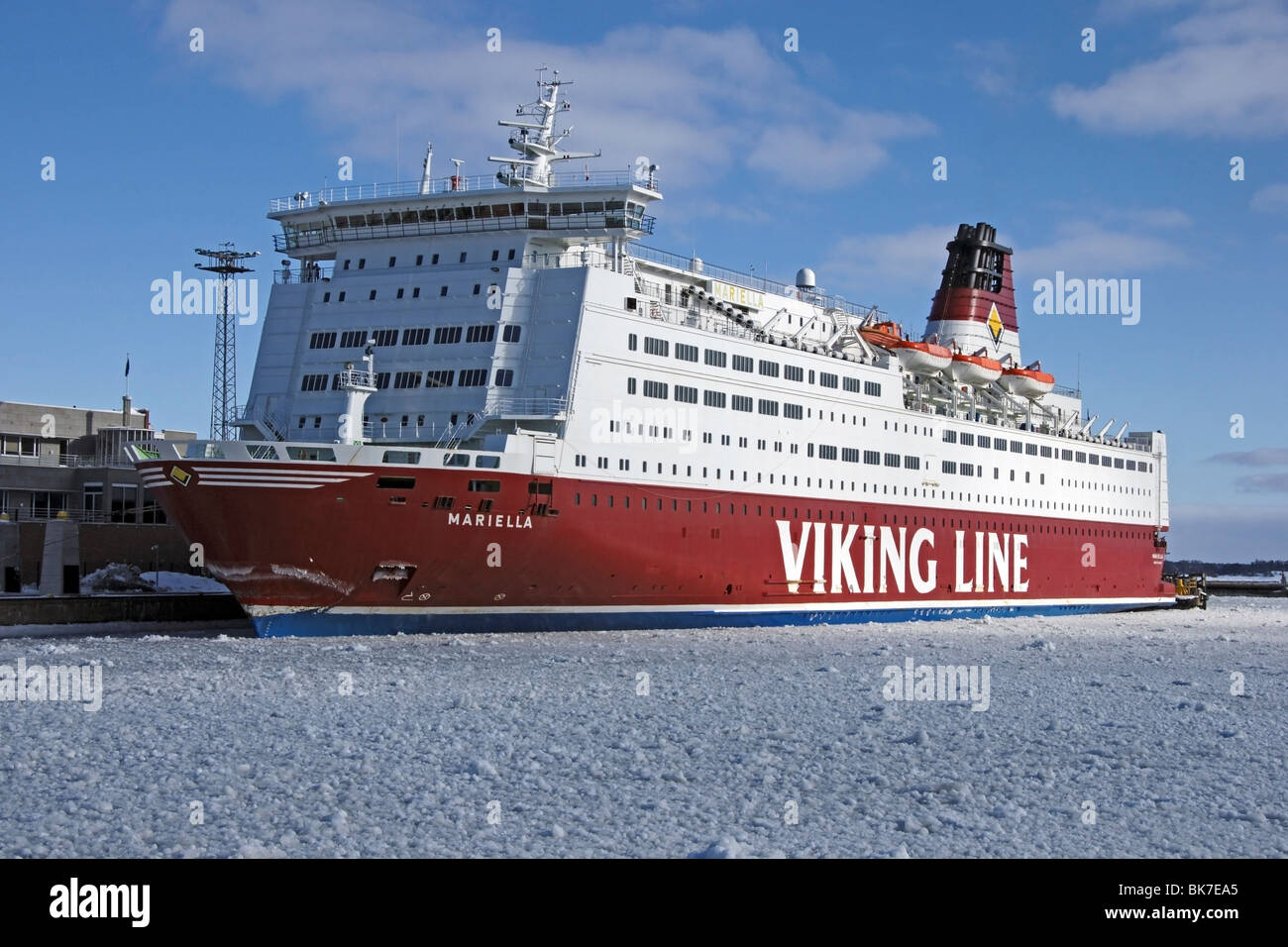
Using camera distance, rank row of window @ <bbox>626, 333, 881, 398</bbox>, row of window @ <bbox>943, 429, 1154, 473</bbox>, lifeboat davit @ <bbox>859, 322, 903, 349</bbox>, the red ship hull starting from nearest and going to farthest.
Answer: the red ship hull, row of window @ <bbox>626, 333, 881, 398</bbox>, lifeboat davit @ <bbox>859, 322, 903, 349</bbox>, row of window @ <bbox>943, 429, 1154, 473</bbox>

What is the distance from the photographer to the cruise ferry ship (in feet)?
84.2

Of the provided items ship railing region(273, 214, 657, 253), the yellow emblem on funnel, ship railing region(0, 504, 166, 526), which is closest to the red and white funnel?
the yellow emblem on funnel

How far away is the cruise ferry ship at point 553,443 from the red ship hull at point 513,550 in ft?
0.20

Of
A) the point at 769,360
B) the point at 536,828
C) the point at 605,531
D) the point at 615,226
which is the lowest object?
the point at 536,828

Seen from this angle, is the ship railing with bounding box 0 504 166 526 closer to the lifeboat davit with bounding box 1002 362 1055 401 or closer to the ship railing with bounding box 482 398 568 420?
the ship railing with bounding box 482 398 568 420

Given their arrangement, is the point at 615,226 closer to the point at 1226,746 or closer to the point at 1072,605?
the point at 1226,746

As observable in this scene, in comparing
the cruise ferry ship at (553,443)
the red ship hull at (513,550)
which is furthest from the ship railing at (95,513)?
the red ship hull at (513,550)

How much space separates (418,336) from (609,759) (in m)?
17.7

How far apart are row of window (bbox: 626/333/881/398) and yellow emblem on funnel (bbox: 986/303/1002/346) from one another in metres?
13.9

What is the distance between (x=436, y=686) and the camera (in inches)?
790

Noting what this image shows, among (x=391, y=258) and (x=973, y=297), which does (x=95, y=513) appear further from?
(x=973, y=297)
